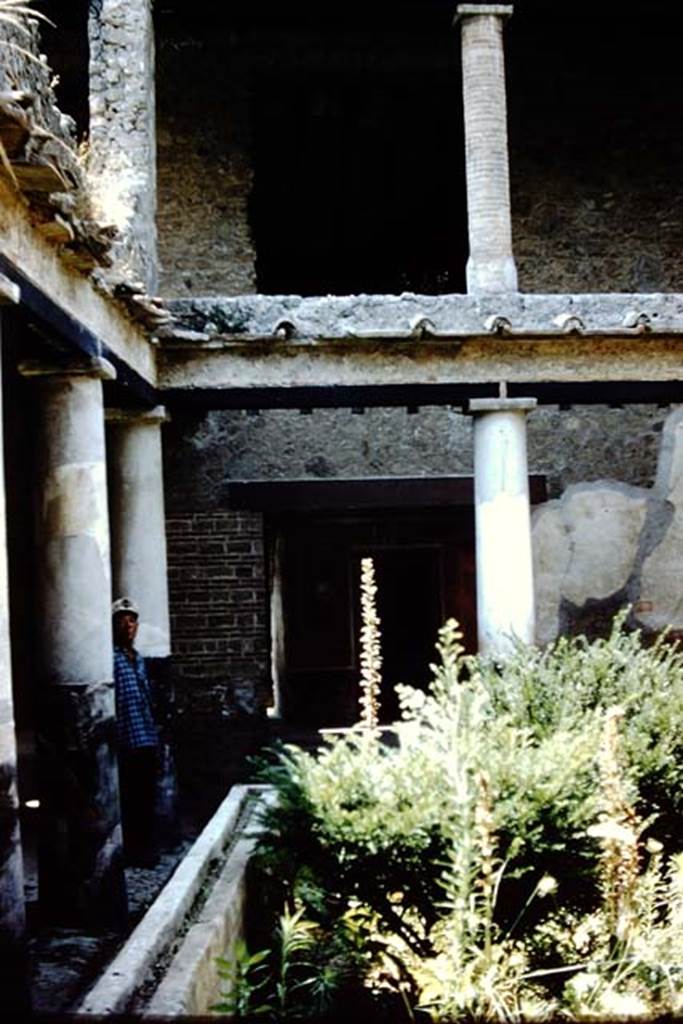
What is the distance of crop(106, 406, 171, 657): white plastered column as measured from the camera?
794 cm

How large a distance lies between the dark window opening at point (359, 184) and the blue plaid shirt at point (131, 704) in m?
4.82

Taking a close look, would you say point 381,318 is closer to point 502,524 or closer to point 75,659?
point 502,524

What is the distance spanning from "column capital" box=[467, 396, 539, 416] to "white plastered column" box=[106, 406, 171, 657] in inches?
77.0

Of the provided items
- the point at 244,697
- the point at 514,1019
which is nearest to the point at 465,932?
the point at 514,1019

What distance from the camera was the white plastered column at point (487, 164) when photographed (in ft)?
25.4

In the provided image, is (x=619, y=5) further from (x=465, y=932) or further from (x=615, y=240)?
(x=465, y=932)

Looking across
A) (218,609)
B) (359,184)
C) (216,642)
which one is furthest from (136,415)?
(359,184)

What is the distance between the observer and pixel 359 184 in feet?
38.0

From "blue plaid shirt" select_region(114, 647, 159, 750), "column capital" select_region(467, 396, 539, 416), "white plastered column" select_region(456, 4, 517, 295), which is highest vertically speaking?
"white plastered column" select_region(456, 4, 517, 295)

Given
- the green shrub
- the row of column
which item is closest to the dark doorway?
the row of column

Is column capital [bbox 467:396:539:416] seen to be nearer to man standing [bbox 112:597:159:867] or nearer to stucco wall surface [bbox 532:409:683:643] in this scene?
man standing [bbox 112:597:159:867]

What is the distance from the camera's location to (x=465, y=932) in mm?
4512

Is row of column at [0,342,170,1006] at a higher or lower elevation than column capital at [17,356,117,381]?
lower

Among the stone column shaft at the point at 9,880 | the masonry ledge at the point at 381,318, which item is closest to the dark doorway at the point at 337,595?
the masonry ledge at the point at 381,318
